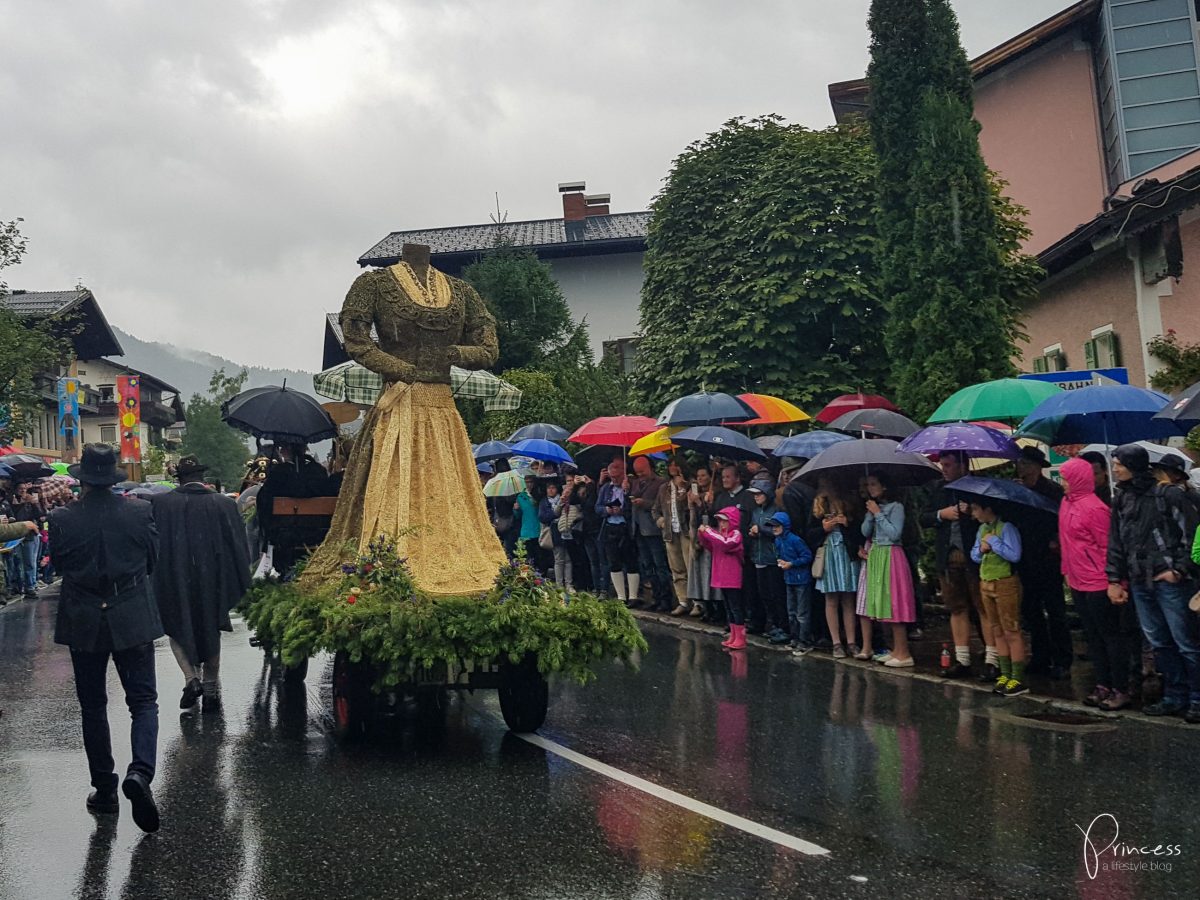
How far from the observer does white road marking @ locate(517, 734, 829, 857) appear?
5.39m

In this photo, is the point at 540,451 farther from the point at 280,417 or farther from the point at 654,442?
the point at 280,417

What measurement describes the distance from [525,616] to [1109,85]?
67.5ft

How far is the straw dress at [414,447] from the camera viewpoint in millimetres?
7582

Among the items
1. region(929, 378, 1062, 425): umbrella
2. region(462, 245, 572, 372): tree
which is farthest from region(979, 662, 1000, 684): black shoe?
region(462, 245, 572, 372): tree

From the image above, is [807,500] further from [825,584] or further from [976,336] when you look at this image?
[976,336]

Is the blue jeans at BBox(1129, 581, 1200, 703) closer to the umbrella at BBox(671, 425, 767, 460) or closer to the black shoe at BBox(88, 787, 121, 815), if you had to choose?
the umbrella at BBox(671, 425, 767, 460)

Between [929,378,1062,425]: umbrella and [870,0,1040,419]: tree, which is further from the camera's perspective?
[870,0,1040,419]: tree

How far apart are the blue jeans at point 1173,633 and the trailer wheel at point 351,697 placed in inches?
218

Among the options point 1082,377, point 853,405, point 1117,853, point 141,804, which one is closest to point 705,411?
point 853,405

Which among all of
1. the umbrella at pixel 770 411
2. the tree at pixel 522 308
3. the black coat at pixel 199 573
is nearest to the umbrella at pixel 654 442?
the umbrella at pixel 770 411

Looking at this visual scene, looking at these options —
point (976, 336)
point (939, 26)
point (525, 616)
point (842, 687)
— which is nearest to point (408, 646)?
point (525, 616)

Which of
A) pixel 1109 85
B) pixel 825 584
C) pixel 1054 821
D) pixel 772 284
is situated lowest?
pixel 1054 821

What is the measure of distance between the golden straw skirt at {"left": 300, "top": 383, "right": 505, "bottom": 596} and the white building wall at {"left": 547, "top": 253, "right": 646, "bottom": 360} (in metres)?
34.7

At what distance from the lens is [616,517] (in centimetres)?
1603
